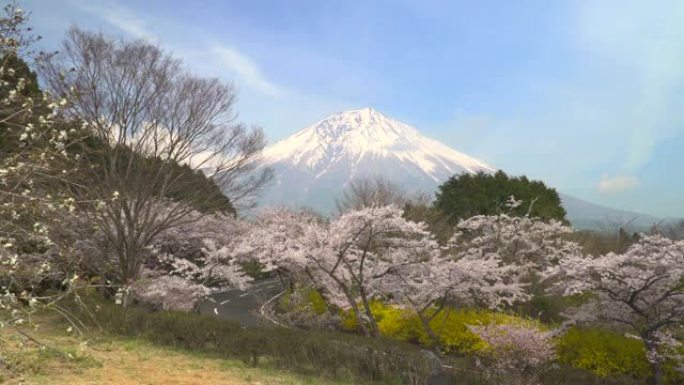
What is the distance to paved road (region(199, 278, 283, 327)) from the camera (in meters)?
19.7

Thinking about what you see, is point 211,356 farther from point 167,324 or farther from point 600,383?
point 600,383

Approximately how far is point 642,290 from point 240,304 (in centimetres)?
1729

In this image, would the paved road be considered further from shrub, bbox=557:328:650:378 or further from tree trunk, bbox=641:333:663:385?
tree trunk, bbox=641:333:663:385

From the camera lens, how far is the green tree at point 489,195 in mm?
40344

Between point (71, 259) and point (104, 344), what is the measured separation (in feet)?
21.3

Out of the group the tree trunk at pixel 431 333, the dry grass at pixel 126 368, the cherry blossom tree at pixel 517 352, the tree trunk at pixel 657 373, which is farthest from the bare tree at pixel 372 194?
the dry grass at pixel 126 368

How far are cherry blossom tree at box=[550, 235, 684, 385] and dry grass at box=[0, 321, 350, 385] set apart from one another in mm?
6360

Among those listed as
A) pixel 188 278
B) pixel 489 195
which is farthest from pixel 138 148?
pixel 489 195

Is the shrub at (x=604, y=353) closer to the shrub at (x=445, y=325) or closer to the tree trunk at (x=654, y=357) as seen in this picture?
the tree trunk at (x=654, y=357)

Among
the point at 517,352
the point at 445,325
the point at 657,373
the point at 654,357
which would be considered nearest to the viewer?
the point at 517,352

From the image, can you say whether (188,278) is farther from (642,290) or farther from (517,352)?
(642,290)

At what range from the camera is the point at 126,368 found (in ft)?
31.0

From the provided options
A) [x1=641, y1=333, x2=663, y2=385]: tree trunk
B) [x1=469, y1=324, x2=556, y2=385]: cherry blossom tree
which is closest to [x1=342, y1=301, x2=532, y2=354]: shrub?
[x1=469, y1=324, x2=556, y2=385]: cherry blossom tree

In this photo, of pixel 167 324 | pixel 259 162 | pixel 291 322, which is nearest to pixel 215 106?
pixel 259 162
